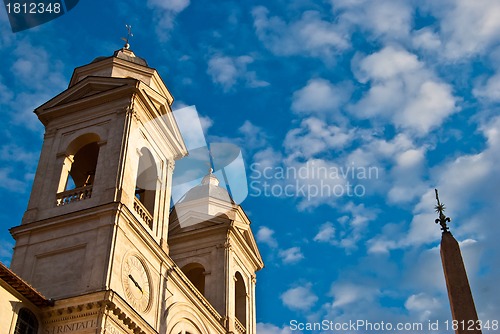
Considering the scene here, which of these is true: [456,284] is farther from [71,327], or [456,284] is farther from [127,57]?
[127,57]

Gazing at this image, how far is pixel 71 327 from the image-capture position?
20.3m

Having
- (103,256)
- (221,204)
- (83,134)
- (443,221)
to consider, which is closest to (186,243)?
(221,204)

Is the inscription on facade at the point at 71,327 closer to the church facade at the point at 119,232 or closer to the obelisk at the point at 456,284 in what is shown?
the church facade at the point at 119,232

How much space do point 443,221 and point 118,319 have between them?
9.97 m

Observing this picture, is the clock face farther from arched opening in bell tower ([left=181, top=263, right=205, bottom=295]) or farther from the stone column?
Answer: the stone column

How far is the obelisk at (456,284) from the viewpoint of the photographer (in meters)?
14.6

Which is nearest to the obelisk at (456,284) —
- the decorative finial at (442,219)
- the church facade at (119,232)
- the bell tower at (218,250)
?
the decorative finial at (442,219)

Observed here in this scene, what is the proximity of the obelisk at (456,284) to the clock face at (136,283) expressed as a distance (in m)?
10.4

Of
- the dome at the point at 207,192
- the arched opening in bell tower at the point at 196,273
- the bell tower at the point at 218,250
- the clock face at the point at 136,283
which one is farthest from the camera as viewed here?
the dome at the point at 207,192

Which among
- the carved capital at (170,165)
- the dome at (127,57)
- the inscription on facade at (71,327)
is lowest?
the inscription on facade at (71,327)

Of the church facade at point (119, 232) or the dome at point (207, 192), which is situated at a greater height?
the dome at point (207, 192)

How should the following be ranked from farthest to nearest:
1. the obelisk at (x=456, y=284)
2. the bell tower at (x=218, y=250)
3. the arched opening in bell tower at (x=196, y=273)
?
the arched opening in bell tower at (x=196, y=273) → the bell tower at (x=218, y=250) → the obelisk at (x=456, y=284)

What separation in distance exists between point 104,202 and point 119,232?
148cm

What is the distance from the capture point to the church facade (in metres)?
20.6
